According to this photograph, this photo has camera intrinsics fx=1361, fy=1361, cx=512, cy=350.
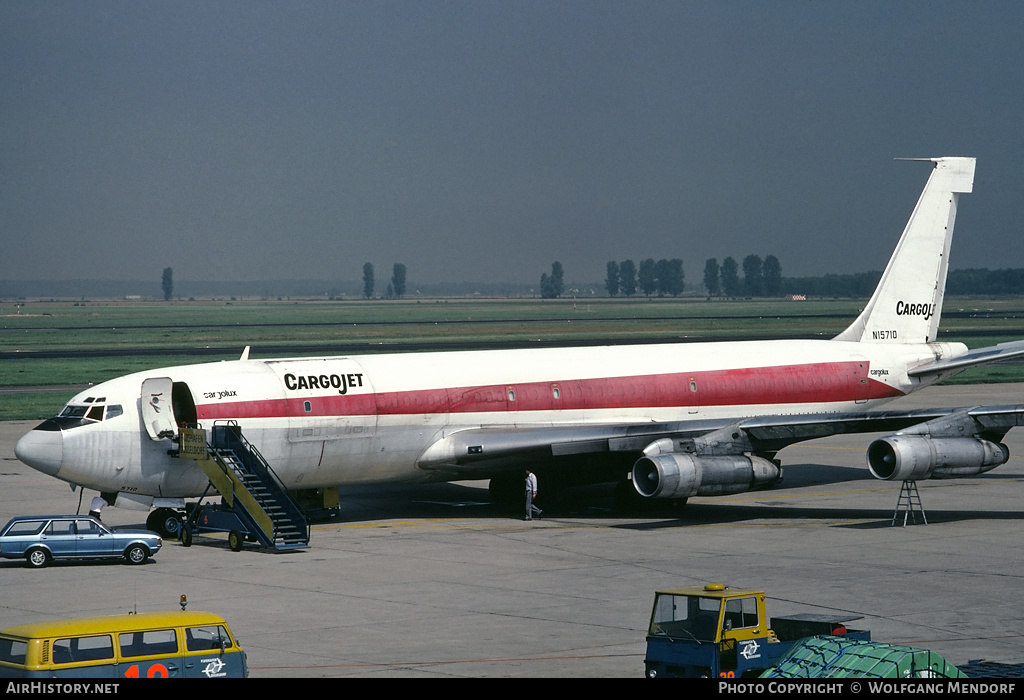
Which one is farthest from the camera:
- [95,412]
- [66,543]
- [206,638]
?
[95,412]

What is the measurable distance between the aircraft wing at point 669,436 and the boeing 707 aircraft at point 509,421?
0.05 metres

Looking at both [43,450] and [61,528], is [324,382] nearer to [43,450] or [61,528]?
[43,450]

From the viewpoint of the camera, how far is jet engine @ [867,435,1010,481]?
1457 inches

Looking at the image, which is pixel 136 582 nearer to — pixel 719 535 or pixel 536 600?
pixel 536 600

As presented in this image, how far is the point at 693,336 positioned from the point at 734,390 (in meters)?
107

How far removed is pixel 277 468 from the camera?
37250 mm

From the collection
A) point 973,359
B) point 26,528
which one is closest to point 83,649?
point 26,528

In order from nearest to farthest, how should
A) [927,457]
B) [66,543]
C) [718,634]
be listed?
1. [718,634]
2. [66,543]
3. [927,457]

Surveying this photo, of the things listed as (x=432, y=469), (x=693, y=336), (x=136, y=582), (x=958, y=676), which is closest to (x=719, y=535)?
(x=432, y=469)

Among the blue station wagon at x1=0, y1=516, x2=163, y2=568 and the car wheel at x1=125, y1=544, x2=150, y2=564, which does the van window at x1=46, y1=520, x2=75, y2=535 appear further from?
the car wheel at x1=125, y1=544, x2=150, y2=564

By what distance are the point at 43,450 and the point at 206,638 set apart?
17630 millimetres

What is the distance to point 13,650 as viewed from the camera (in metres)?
18.2

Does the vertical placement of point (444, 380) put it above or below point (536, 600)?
above

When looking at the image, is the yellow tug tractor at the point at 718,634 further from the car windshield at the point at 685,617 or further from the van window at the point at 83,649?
the van window at the point at 83,649
